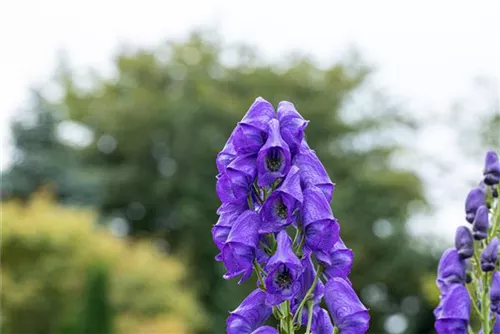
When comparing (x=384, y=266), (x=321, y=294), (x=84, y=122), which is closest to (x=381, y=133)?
(x=384, y=266)

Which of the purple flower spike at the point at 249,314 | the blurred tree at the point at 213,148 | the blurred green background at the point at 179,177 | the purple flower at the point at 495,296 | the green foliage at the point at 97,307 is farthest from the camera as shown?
the blurred tree at the point at 213,148

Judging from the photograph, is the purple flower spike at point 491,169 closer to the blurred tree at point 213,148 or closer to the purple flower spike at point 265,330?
the purple flower spike at point 265,330

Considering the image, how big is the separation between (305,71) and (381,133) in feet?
13.3

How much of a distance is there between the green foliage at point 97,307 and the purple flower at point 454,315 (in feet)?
34.3

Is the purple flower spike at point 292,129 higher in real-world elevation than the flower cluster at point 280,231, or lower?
higher

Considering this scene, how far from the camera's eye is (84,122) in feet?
115

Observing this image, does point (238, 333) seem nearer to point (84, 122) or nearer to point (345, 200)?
point (345, 200)

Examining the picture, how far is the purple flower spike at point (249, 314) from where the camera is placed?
2.14 m

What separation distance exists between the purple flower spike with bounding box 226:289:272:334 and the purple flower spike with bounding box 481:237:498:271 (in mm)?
1069

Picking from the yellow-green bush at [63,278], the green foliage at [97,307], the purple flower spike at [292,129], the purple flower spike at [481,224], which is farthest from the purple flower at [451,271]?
the yellow-green bush at [63,278]

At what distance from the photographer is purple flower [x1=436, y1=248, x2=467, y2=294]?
2.89 m

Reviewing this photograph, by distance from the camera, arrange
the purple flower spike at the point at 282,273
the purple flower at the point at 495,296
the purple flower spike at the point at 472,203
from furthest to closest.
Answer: the purple flower spike at the point at 472,203, the purple flower at the point at 495,296, the purple flower spike at the point at 282,273

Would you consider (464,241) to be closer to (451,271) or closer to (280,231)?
(451,271)

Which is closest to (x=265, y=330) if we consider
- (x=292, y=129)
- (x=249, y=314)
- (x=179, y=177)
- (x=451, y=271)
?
(x=249, y=314)
